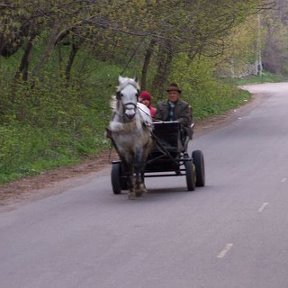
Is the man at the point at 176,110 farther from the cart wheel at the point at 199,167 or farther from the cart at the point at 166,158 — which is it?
the cart wheel at the point at 199,167

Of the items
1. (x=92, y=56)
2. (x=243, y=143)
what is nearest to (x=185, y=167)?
(x=243, y=143)

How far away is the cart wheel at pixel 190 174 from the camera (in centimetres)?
1683

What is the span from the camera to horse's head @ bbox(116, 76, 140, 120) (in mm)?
15461

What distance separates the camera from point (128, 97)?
15469mm

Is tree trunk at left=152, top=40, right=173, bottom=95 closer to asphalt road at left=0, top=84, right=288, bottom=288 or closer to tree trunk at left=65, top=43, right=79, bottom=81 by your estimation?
tree trunk at left=65, top=43, right=79, bottom=81

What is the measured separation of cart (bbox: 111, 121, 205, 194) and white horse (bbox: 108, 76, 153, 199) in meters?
0.35

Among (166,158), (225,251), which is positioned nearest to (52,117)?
(166,158)

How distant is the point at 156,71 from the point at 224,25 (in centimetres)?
451

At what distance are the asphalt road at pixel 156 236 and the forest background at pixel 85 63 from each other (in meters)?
4.48

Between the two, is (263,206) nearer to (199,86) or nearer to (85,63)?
(85,63)

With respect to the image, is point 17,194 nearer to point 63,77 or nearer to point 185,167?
point 185,167

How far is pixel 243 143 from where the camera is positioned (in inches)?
1120

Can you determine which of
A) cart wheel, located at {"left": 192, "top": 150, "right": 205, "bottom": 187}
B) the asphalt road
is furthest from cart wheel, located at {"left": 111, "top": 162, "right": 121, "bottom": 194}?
cart wheel, located at {"left": 192, "top": 150, "right": 205, "bottom": 187}

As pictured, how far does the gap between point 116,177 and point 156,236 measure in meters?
5.01
